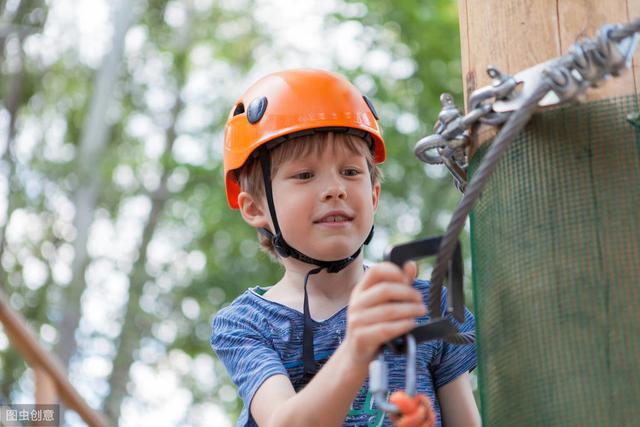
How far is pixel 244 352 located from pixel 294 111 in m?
0.93

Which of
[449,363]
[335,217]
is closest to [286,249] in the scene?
[335,217]

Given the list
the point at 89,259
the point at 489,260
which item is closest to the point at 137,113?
the point at 89,259

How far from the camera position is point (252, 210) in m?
3.86

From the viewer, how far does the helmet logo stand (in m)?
3.78

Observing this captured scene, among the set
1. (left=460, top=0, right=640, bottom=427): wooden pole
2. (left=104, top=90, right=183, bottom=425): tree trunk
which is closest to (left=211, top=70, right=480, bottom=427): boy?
(left=460, top=0, right=640, bottom=427): wooden pole

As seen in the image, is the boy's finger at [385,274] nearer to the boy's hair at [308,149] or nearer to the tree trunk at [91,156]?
the boy's hair at [308,149]

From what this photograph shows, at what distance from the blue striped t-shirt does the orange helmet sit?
23.7 inches

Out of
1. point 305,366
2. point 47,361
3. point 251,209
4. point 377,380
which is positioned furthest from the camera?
point 47,361

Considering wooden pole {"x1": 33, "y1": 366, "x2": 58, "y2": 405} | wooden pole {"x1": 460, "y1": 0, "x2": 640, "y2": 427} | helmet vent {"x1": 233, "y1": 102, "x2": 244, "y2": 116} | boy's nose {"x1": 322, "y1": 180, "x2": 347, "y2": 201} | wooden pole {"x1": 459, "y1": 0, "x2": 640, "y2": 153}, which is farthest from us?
wooden pole {"x1": 33, "y1": 366, "x2": 58, "y2": 405}

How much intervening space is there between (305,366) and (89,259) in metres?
15.8

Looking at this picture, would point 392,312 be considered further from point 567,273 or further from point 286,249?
point 286,249

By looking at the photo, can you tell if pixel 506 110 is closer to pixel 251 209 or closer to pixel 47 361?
pixel 251 209

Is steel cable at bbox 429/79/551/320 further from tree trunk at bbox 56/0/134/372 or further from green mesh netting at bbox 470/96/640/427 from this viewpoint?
tree trunk at bbox 56/0/134/372

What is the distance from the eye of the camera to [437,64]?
Answer: 15555mm
